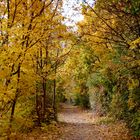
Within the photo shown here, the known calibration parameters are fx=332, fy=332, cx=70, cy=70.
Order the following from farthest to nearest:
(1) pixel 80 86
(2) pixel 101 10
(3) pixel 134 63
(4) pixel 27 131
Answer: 1. (1) pixel 80 86
2. (4) pixel 27 131
3. (2) pixel 101 10
4. (3) pixel 134 63

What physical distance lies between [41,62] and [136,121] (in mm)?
6837

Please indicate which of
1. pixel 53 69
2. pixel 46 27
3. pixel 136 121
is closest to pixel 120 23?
pixel 46 27

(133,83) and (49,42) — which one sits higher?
(49,42)

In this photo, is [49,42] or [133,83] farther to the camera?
[49,42]

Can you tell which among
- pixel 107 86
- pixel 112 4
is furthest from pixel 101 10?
pixel 107 86

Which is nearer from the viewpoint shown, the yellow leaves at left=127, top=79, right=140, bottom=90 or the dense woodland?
the dense woodland

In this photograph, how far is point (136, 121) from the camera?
12805 mm

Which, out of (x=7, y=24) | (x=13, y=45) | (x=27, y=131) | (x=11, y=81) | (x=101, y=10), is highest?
(x=101, y=10)

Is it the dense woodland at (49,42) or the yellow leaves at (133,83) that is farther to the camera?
the yellow leaves at (133,83)

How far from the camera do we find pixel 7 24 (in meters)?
9.73

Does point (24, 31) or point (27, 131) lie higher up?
point (24, 31)

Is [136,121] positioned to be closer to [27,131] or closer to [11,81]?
[11,81]

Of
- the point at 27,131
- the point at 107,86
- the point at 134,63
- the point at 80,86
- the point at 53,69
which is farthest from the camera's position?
the point at 80,86

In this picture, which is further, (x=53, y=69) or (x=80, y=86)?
(x=80, y=86)
